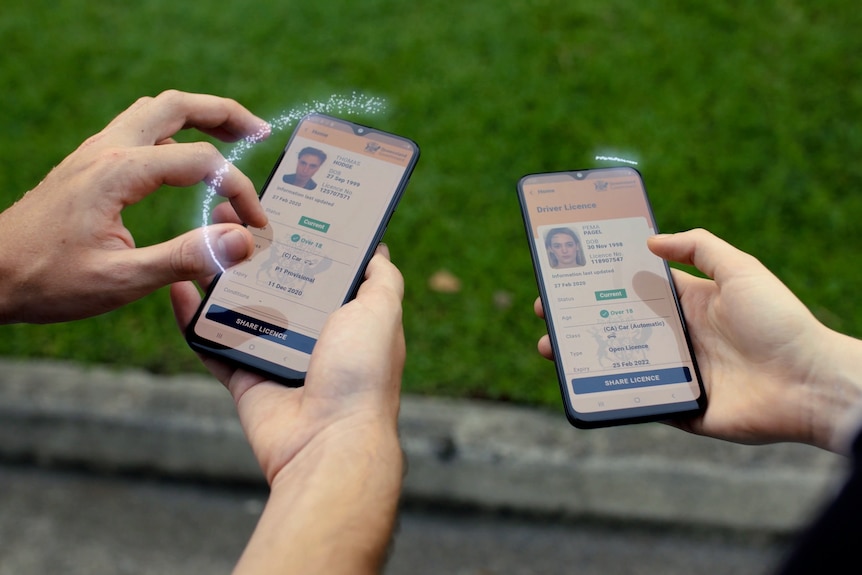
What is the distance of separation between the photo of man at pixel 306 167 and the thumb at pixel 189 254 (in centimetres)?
40

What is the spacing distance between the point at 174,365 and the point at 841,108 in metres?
3.01

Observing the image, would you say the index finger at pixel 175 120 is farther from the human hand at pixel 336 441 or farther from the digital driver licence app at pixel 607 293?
the digital driver licence app at pixel 607 293

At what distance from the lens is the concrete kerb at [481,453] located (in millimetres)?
2574

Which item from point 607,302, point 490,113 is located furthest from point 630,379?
point 490,113

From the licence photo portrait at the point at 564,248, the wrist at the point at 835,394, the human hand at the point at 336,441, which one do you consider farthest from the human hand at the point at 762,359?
the human hand at the point at 336,441

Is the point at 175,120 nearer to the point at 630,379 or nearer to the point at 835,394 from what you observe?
the point at 630,379

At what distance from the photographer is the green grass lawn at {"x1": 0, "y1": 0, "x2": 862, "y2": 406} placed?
284 cm

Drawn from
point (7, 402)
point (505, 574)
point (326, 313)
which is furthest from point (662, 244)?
point (7, 402)

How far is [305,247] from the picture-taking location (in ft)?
6.59

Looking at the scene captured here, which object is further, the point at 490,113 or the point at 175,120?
the point at 490,113

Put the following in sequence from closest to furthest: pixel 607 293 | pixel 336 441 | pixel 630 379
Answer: pixel 336 441 → pixel 630 379 → pixel 607 293

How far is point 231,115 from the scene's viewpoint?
205 cm

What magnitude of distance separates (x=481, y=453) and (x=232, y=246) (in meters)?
1.32

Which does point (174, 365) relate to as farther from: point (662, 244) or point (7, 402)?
point (662, 244)
